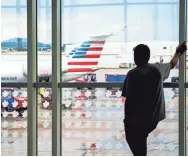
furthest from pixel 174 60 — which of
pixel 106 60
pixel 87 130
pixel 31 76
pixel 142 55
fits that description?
pixel 31 76

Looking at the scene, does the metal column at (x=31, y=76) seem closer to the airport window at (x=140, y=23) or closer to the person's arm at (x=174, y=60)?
the airport window at (x=140, y=23)

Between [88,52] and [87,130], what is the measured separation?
1013 mm

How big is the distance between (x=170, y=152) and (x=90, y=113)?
1116 mm

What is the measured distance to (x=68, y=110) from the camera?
4727 millimetres

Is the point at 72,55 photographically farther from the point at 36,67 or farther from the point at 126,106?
the point at 126,106

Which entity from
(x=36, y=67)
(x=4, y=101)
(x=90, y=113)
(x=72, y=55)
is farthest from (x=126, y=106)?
(x=4, y=101)

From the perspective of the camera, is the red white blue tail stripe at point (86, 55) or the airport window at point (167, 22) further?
the red white blue tail stripe at point (86, 55)

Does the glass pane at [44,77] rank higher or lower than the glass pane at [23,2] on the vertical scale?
lower

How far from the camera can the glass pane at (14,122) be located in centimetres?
484

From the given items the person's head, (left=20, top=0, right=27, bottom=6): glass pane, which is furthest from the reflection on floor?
(left=20, top=0, right=27, bottom=6): glass pane

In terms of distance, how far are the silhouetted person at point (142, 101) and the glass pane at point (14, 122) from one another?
1.50 metres

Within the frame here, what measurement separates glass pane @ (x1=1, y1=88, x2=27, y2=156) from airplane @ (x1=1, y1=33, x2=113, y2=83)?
0.20m

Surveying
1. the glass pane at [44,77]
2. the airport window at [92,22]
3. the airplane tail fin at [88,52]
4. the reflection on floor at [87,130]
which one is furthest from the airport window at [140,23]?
the glass pane at [44,77]

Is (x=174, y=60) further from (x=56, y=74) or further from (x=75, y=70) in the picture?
(x=56, y=74)
